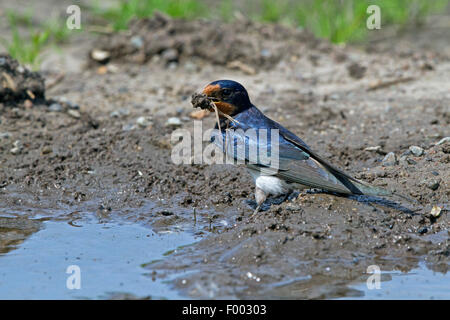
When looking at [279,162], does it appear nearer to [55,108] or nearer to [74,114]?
[74,114]

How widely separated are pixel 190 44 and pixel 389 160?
3.45 meters

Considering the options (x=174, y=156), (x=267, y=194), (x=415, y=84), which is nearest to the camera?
(x=267, y=194)

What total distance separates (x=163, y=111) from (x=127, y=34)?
65.8 inches

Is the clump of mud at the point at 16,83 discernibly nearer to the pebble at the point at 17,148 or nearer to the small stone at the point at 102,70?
the pebble at the point at 17,148

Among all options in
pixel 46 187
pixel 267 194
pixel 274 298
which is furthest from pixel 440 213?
pixel 46 187

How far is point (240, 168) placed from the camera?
19.3ft

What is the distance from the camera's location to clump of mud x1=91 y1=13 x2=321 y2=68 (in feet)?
27.1

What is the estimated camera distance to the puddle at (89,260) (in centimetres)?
407

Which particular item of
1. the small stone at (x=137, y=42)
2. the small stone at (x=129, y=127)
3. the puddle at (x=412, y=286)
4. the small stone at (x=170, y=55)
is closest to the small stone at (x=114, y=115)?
the small stone at (x=129, y=127)

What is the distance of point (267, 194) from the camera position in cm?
500

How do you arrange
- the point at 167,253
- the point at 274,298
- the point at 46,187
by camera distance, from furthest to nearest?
1. the point at 46,187
2. the point at 167,253
3. the point at 274,298

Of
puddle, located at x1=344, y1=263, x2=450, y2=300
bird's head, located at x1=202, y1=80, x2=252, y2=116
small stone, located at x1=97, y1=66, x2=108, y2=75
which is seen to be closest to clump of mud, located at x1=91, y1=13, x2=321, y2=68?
small stone, located at x1=97, y1=66, x2=108, y2=75

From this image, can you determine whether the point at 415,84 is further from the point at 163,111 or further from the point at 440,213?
the point at 440,213

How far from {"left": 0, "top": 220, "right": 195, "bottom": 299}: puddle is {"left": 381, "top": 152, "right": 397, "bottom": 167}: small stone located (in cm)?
173
